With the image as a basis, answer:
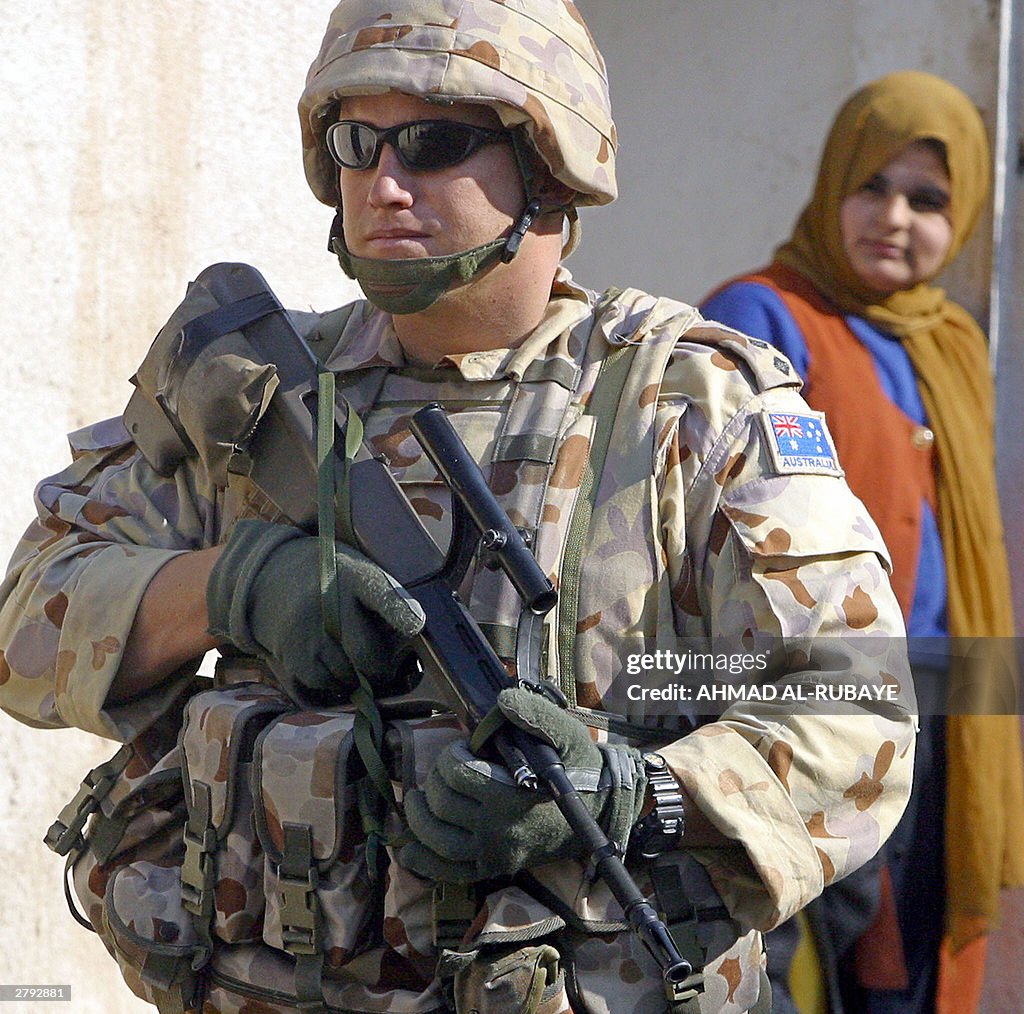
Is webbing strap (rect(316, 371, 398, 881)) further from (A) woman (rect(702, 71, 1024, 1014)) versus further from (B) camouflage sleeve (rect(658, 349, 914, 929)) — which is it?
(A) woman (rect(702, 71, 1024, 1014))

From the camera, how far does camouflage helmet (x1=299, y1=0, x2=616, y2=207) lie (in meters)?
2.03

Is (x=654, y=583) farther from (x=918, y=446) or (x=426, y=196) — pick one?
(x=918, y=446)

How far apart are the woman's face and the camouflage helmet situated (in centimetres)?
158

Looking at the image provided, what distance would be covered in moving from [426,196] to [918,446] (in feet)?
6.02

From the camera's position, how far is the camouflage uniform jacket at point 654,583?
1.88m

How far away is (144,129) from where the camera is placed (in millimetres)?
3137

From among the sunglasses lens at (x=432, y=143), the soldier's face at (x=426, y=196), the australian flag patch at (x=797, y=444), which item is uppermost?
the sunglasses lens at (x=432, y=143)

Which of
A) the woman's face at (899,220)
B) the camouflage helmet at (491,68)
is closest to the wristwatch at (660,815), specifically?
the camouflage helmet at (491,68)

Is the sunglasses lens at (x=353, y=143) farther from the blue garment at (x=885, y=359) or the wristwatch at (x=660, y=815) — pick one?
the blue garment at (x=885, y=359)

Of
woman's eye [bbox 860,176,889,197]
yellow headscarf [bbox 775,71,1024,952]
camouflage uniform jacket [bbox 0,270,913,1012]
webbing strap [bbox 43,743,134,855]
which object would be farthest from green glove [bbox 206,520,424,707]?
woman's eye [bbox 860,176,889,197]

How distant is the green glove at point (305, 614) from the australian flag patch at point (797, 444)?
0.46 meters

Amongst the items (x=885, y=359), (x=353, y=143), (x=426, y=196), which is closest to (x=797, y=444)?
(x=426, y=196)

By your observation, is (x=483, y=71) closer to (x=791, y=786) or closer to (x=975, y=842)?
(x=791, y=786)

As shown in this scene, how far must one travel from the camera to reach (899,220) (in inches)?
144
